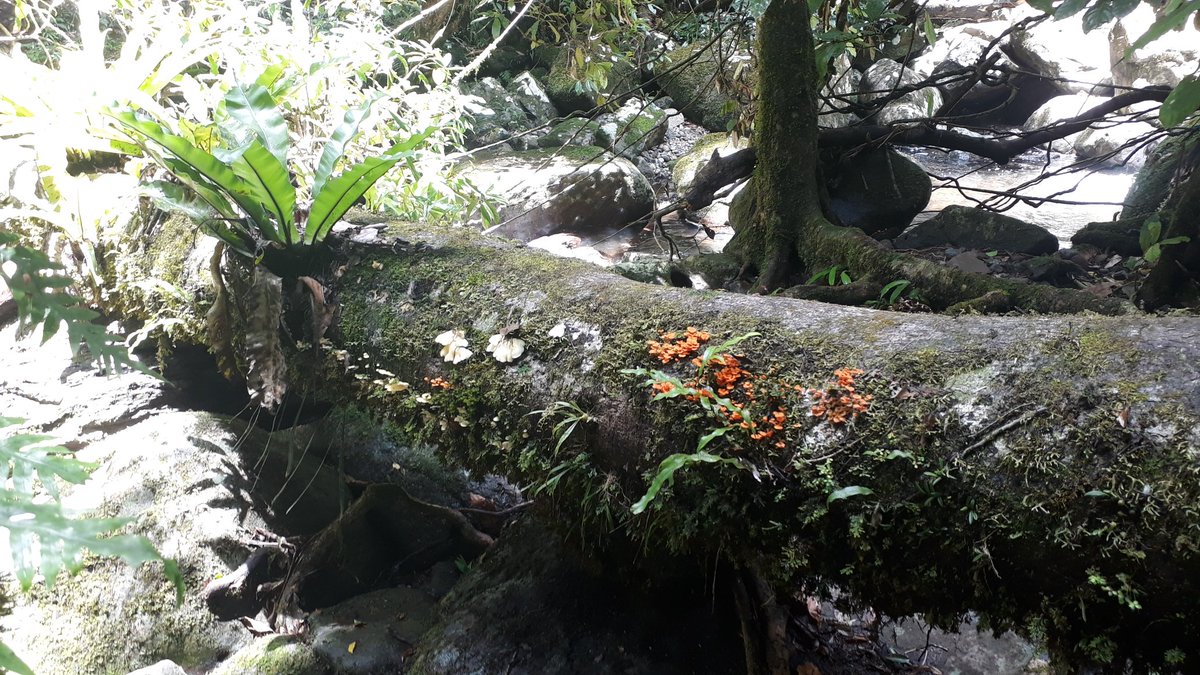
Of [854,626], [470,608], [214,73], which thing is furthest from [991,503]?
[214,73]

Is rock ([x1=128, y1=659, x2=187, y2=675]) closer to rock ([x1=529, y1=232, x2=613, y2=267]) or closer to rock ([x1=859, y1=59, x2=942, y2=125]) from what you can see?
rock ([x1=529, y1=232, x2=613, y2=267])

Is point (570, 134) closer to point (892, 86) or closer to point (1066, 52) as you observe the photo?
point (892, 86)

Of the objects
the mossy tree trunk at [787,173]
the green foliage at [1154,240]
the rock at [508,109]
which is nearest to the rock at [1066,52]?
the rock at [508,109]

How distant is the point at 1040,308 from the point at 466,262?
2.52 metres

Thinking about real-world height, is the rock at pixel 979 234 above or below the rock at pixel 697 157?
below

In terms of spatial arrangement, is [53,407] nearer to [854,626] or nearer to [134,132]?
[134,132]

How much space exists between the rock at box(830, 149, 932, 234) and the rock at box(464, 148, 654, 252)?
2277mm

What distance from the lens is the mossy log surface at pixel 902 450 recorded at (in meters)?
1.28

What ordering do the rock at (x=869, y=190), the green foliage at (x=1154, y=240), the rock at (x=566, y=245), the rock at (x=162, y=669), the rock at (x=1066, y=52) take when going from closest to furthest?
the rock at (x=162, y=669)
the green foliage at (x=1154, y=240)
the rock at (x=869, y=190)
the rock at (x=566, y=245)
the rock at (x=1066, y=52)

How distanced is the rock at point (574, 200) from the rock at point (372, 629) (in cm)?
438

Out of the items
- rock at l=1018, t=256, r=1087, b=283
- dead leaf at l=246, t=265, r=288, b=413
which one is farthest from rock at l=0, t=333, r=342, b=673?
rock at l=1018, t=256, r=1087, b=283

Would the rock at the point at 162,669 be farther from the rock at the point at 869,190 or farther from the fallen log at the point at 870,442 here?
the rock at the point at 869,190

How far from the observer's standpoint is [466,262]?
261 centimetres

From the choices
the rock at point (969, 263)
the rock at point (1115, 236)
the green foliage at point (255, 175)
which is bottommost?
the rock at point (1115, 236)
